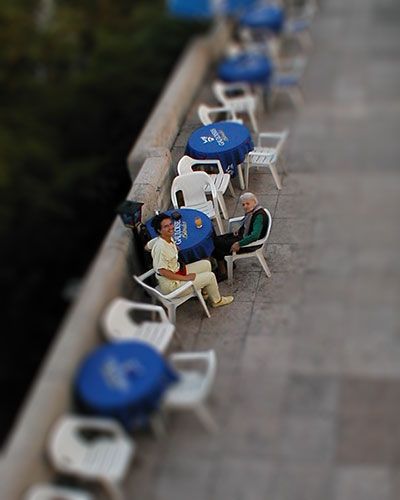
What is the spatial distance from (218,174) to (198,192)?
1.84ft

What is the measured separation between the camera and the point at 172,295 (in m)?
8.21

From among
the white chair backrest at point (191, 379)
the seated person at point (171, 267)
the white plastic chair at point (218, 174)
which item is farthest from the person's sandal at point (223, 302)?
the white plastic chair at point (218, 174)

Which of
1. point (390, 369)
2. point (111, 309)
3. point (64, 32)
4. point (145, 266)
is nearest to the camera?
point (111, 309)

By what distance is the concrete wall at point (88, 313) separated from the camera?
6.18 metres

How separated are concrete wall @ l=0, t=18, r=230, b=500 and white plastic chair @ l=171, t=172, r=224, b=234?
25 cm

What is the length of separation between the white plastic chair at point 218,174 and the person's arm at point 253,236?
3.39 ft

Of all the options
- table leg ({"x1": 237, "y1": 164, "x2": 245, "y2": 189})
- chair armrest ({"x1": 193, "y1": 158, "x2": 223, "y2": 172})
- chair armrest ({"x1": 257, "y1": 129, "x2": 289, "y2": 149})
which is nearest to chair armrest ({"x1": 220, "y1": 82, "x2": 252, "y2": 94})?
chair armrest ({"x1": 257, "y1": 129, "x2": 289, "y2": 149})

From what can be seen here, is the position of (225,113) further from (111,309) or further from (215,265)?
(111,309)

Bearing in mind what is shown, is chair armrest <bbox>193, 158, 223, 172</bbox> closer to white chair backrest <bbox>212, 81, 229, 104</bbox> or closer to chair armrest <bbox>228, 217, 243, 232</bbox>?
chair armrest <bbox>228, 217, 243, 232</bbox>

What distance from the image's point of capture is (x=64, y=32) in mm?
17812

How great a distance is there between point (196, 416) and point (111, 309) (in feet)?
4.27

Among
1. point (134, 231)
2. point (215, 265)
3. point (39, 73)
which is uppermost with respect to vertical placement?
point (134, 231)

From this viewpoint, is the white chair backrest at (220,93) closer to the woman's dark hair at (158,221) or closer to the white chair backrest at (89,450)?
the woman's dark hair at (158,221)

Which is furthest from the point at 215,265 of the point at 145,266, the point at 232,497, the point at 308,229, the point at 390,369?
the point at 232,497
